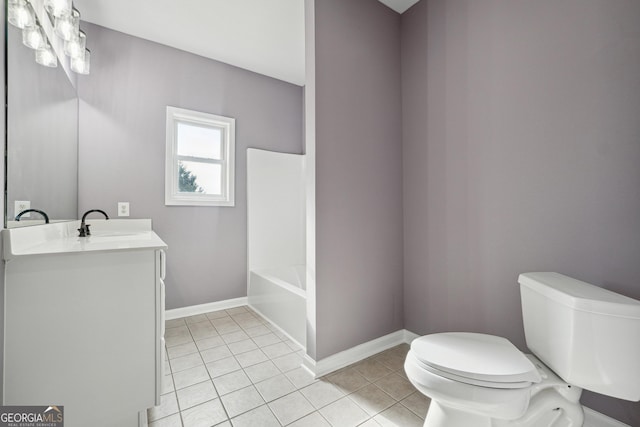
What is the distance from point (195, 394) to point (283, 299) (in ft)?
3.06

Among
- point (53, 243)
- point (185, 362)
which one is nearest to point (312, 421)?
point (185, 362)

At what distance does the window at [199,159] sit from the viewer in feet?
8.79

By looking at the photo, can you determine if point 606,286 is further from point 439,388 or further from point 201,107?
point 201,107

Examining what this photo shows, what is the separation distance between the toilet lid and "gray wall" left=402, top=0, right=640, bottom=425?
551 mm

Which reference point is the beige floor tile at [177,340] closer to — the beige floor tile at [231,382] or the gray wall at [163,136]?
the gray wall at [163,136]

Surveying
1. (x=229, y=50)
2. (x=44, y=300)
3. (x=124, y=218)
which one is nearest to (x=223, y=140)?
(x=229, y=50)

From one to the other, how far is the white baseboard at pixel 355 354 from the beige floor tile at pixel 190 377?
663 mm

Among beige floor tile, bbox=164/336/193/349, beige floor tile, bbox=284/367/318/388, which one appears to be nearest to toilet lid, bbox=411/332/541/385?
beige floor tile, bbox=284/367/318/388

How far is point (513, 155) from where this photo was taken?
1.58 meters

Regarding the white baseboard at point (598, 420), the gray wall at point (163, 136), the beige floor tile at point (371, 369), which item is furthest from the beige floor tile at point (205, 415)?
the white baseboard at point (598, 420)

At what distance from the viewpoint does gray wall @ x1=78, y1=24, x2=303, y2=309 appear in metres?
2.34

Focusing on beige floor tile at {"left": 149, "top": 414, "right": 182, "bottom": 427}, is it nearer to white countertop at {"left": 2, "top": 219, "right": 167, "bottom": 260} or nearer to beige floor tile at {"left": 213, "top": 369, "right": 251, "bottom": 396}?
beige floor tile at {"left": 213, "top": 369, "right": 251, "bottom": 396}

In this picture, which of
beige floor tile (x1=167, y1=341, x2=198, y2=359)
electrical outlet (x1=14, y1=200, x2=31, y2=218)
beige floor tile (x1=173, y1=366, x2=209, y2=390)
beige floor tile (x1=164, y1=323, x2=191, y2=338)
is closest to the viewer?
electrical outlet (x1=14, y1=200, x2=31, y2=218)

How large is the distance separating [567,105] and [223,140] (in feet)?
9.43
